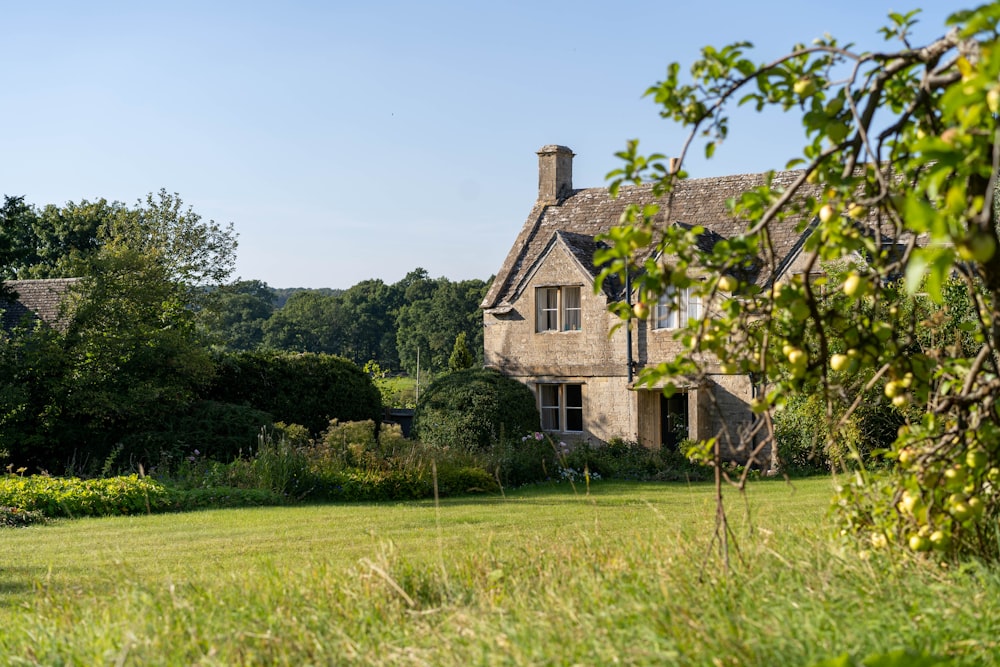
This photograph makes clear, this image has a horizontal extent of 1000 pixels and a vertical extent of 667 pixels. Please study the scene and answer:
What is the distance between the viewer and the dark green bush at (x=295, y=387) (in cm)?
2308

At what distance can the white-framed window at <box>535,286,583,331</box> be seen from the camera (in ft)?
77.9

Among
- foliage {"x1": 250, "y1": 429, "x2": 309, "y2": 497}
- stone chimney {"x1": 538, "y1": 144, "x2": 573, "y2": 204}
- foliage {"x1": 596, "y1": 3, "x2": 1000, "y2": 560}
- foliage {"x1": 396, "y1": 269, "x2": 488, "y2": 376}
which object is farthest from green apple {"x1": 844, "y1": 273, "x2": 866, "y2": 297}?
foliage {"x1": 396, "y1": 269, "x2": 488, "y2": 376}

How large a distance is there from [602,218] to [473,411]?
678cm

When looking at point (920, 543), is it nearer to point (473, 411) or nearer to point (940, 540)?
point (940, 540)

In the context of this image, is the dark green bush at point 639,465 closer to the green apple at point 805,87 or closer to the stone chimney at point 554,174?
the stone chimney at point 554,174

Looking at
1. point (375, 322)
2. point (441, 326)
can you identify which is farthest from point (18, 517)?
point (375, 322)

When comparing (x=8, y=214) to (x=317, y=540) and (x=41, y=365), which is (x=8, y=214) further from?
(x=317, y=540)

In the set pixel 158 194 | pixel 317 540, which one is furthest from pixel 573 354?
pixel 158 194

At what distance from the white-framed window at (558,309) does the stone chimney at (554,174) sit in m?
3.53

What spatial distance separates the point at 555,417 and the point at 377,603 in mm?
19241

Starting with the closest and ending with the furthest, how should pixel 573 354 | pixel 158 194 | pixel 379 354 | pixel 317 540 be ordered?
pixel 317 540 < pixel 573 354 < pixel 158 194 < pixel 379 354

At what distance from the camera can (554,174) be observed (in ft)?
87.0

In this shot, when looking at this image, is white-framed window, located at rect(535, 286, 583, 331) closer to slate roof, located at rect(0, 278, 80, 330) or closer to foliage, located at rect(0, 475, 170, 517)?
slate roof, located at rect(0, 278, 80, 330)

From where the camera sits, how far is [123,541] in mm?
10625
